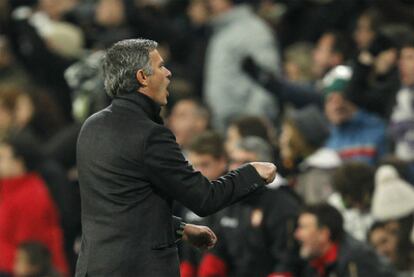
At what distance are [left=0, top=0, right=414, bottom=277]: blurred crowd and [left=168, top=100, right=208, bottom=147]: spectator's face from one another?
0.01m

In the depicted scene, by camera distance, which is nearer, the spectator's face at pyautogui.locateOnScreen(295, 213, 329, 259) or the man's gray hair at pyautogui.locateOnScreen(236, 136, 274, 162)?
the spectator's face at pyautogui.locateOnScreen(295, 213, 329, 259)

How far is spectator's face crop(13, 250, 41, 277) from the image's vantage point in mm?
8891

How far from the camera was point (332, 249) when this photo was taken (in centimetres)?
750

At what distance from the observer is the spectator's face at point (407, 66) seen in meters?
9.38

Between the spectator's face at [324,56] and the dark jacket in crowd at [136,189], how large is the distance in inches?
220

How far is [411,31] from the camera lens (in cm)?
1042

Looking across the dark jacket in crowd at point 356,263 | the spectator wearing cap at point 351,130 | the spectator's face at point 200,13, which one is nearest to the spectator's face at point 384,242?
the dark jacket in crowd at point 356,263

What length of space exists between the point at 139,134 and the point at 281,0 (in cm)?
719

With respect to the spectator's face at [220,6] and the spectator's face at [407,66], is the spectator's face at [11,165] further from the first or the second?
the spectator's face at [407,66]

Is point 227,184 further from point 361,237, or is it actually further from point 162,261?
point 361,237

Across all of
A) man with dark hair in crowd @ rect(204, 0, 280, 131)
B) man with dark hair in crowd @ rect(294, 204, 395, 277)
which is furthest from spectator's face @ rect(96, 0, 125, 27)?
man with dark hair in crowd @ rect(294, 204, 395, 277)

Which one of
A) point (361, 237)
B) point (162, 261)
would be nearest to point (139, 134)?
point (162, 261)

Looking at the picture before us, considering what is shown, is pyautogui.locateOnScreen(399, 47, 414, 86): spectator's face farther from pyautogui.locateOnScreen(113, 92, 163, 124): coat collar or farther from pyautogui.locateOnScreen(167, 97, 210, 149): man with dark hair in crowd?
pyautogui.locateOnScreen(113, 92, 163, 124): coat collar

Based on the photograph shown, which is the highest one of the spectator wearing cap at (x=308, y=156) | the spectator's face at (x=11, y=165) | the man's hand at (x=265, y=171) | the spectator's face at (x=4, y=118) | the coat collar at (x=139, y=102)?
the coat collar at (x=139, y=102)
